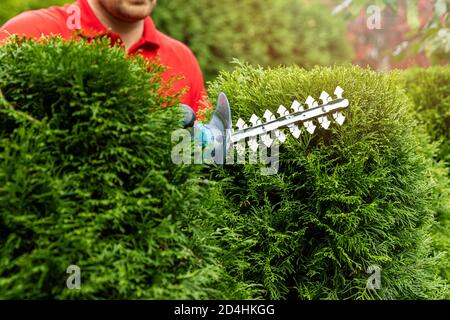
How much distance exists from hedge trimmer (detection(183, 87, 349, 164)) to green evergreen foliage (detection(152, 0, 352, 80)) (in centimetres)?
427

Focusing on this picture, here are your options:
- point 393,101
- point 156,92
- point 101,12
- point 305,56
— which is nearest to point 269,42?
point 305,56

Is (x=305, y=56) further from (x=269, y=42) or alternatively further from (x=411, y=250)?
(x=411, y=250)

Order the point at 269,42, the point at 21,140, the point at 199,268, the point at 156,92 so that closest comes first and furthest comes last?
1. the point at 21,140
2. the point at 199,268
3. the point at 156,92
4. the point at 269,42

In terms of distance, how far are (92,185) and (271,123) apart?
0.94 metres

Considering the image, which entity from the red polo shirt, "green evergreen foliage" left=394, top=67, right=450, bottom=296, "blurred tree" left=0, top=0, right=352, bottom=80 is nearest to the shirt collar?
the red polo shirt

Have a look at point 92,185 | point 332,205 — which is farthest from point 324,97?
point 92,185

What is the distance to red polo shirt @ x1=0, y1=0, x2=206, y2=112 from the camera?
12.5 feet

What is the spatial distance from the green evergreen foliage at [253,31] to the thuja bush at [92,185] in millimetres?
4816

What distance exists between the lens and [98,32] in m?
3.72

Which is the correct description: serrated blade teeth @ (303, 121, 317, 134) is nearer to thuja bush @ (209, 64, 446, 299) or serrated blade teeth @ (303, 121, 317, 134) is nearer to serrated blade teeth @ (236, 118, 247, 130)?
thuja bush @ (209, 64, 446, 299)
